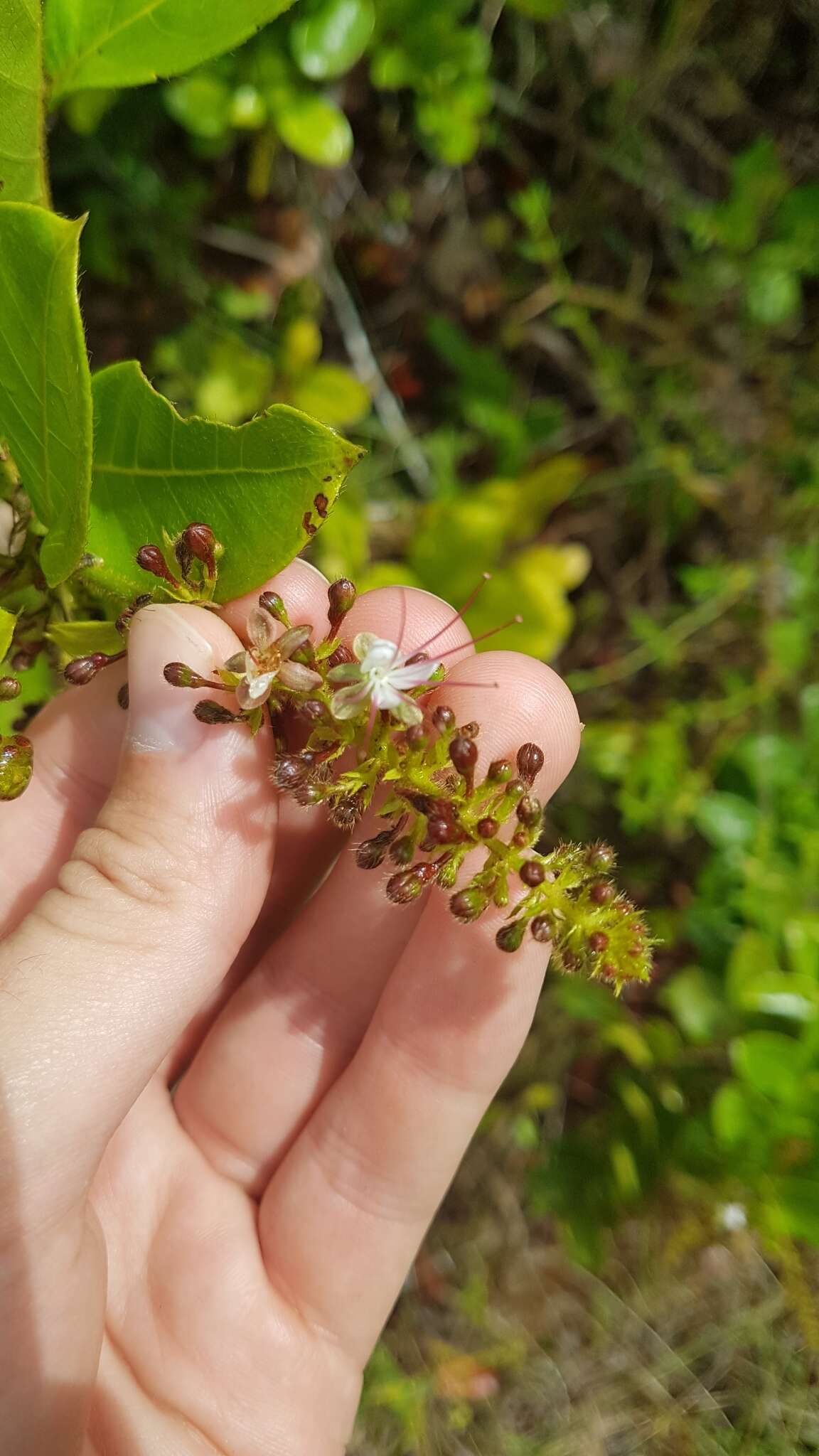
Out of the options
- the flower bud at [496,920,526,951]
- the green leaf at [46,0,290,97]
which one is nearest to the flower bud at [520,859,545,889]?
the flower bud at [496,920,526,951]

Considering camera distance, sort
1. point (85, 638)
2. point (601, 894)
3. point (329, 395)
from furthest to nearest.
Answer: point (329, 395) → point (85, 638) → point (601, 894)

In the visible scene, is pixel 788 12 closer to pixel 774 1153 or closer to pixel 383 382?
pixel 383 382

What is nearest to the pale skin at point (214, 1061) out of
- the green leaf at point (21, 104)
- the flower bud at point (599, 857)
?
the flower bud at point (599, 857)

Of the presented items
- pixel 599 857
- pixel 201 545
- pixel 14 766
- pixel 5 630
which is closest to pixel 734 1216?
pixel 599 857

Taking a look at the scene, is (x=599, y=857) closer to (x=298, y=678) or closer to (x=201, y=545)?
(x=298, y=678)

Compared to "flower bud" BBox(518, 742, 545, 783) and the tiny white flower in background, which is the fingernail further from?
the tiny white flower in background

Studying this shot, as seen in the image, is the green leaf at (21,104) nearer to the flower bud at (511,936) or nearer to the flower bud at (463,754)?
the flower bud at (463,754)

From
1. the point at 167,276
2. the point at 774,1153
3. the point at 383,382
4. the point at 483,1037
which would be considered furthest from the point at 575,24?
the point at 774,1153
